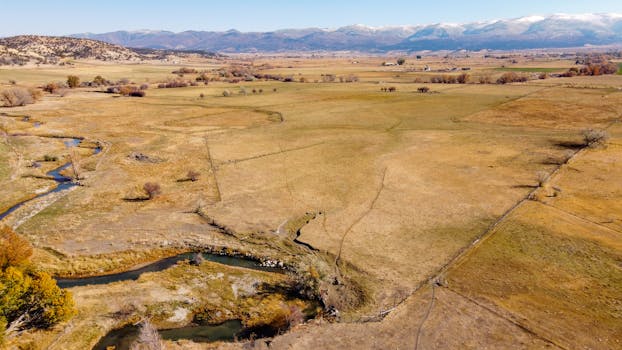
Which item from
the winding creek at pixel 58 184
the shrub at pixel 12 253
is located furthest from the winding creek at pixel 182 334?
the winding creek at pixel 58 184

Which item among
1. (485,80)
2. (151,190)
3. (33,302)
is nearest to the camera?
(33,302)

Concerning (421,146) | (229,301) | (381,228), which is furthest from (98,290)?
→ (421,146)

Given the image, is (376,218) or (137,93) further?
(137,93)

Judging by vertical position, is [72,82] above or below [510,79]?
above

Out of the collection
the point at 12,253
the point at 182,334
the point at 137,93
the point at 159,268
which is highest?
the point at 137,93

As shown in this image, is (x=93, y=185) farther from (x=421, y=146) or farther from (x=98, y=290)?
(x=421, y=146)

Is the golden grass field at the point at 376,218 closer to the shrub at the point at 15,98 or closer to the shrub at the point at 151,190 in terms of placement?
the shrub at the point at 151,190

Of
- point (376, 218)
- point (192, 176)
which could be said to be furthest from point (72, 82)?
point (376, 218)

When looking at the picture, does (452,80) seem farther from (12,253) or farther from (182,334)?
(12,253)

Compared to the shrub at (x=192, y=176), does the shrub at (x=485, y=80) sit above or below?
above
